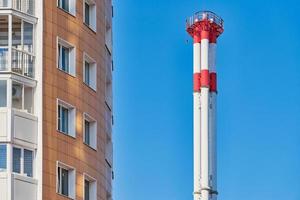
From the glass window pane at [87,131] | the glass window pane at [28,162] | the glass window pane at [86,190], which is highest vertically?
the glass window pane at [87,131]

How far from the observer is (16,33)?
2093 inches

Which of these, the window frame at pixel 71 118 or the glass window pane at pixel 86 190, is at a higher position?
the window frame at pixel 71 118

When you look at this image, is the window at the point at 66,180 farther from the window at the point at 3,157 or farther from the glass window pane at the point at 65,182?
the window at the point at 3,157

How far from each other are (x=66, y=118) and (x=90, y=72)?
426 centimetres

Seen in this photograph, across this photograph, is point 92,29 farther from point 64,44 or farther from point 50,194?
point 50,194

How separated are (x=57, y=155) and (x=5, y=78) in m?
4.63

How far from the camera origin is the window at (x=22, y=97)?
51.8m

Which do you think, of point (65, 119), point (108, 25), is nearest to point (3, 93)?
point (65, 119)

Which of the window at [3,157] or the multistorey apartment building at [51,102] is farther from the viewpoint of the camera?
the multistorey apartment building at [51,102]

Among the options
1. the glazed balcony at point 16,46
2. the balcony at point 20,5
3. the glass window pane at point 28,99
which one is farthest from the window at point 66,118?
the balcony at point 20,5

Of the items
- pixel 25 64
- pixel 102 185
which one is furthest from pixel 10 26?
pixel 102 185

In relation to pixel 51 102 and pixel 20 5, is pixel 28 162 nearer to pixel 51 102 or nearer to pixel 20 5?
pixel 51 102

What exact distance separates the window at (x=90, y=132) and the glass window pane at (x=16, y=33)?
5.99 m

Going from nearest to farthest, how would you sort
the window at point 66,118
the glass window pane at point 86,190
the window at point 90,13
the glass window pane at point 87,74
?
the window at point 66,118 < the glass window pane at point 86,190 < the glass window pane at point 87,74 < the window at point 90,13
